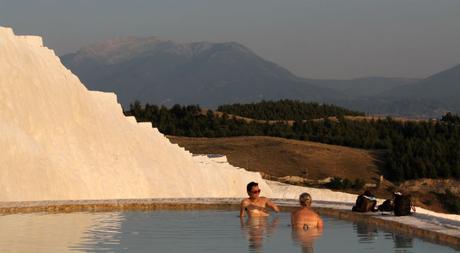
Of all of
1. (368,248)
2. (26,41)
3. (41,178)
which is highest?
(26,41)

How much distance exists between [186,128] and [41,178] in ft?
251

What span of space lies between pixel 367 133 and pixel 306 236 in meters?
93.5

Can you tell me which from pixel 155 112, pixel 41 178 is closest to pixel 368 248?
pixel 41 178

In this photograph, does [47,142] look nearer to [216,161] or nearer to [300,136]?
[216,161]

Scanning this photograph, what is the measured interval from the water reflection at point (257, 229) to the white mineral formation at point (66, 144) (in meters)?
10.9

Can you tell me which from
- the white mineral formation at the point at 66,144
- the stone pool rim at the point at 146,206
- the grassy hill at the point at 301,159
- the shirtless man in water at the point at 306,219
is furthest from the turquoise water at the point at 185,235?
the grassy hill at the point at 301,159

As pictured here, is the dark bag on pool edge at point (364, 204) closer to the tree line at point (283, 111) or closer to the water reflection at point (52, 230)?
the water reflection at point (52, 230)

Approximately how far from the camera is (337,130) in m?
111

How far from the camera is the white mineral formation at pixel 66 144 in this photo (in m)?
31.0

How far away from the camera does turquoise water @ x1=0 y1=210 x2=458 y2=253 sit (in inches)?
663

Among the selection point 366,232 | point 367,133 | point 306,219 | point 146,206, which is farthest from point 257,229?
point 367,133

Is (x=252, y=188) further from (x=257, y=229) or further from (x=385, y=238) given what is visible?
(x=385, y=238)

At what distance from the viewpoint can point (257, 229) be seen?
65.6ft

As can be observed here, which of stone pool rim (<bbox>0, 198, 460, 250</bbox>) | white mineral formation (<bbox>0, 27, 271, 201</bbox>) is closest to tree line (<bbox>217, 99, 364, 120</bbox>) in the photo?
white mineral formation (<bbox>0, 27, 271, 201</bbox>)
